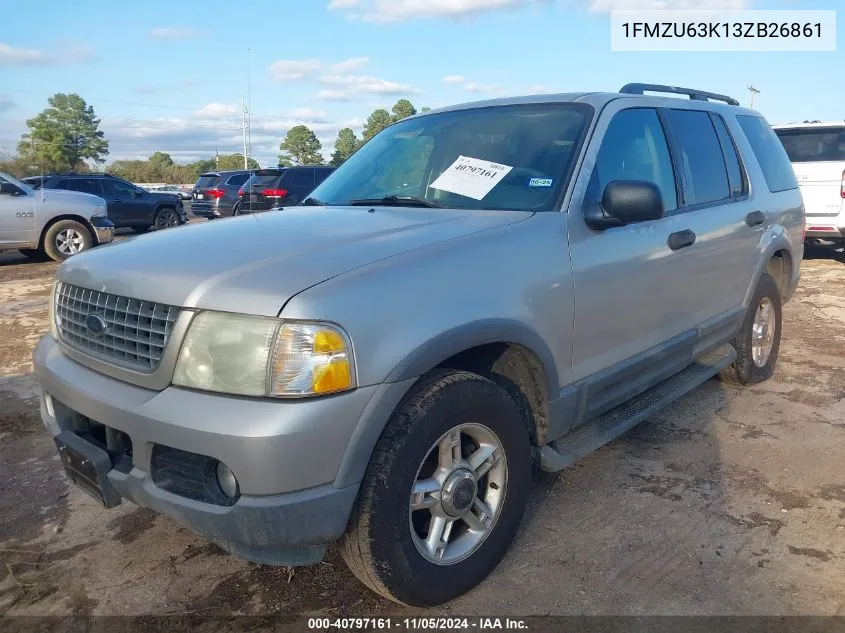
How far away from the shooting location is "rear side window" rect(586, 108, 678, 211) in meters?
3.14

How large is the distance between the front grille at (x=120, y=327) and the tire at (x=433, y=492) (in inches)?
30.6

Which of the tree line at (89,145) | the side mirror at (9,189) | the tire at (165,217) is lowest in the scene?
the tire at (165,217)

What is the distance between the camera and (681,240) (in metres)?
3.46

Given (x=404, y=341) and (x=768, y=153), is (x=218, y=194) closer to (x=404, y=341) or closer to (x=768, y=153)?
(x=768, y=153)

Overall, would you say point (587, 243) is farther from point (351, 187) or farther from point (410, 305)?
point (351, 187)

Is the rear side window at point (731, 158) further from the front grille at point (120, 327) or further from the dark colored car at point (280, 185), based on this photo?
the dark colored car at point (280, 185)

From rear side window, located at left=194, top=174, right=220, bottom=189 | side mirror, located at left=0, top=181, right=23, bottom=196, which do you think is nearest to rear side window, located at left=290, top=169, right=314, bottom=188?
side mirror, located at left=0, top=181, right=23, bottom=196

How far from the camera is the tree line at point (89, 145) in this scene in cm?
5378

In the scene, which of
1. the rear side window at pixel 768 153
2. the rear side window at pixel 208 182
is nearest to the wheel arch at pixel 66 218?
the rear side window at pixel 208 182

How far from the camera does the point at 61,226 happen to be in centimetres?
1185

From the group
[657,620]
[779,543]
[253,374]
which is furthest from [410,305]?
[779,543]

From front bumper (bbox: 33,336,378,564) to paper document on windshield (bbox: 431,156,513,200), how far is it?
1379 mm

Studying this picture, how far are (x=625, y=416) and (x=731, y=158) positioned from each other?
79.0 inches

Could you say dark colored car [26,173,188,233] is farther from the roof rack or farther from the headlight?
the headlight
